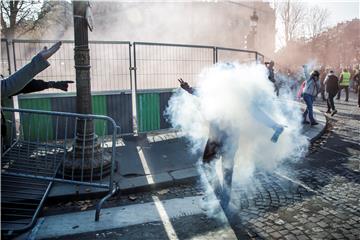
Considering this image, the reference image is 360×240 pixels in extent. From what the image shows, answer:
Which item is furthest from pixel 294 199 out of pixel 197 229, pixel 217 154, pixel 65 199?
pixel 65 199

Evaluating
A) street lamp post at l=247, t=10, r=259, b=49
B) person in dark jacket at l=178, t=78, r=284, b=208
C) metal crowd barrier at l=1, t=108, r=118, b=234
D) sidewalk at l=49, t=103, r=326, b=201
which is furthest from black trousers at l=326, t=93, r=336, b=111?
metal crowd barrier at l=1, t=108, r=118, b=234

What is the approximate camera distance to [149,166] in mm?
5707

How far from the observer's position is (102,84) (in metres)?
7.55

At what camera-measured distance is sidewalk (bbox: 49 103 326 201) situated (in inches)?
185

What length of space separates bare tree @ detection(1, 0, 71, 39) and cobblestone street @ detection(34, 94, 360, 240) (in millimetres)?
12593

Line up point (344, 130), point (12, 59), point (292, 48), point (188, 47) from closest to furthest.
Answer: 1. point (12, 59)
2. point (188, 47)
3. point (344, 130)
4. point (292, 48)

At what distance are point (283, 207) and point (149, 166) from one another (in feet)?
7.95

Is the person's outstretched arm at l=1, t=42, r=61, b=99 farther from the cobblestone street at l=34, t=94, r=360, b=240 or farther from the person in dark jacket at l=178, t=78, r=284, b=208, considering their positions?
the person in dark jacket at l=178, t=78, r=284, b=208

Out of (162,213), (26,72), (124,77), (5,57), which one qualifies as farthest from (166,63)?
(26,72)

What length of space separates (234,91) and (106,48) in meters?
4.11

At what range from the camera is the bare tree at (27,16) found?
14.2 metres

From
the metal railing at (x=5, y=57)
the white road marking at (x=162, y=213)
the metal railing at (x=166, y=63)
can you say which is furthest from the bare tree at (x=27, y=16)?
the white road marking at (x=162, y=213)

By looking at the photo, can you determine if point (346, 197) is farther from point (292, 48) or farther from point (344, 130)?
point (292, 48)

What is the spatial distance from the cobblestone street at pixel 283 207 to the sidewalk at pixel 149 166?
0.16m
